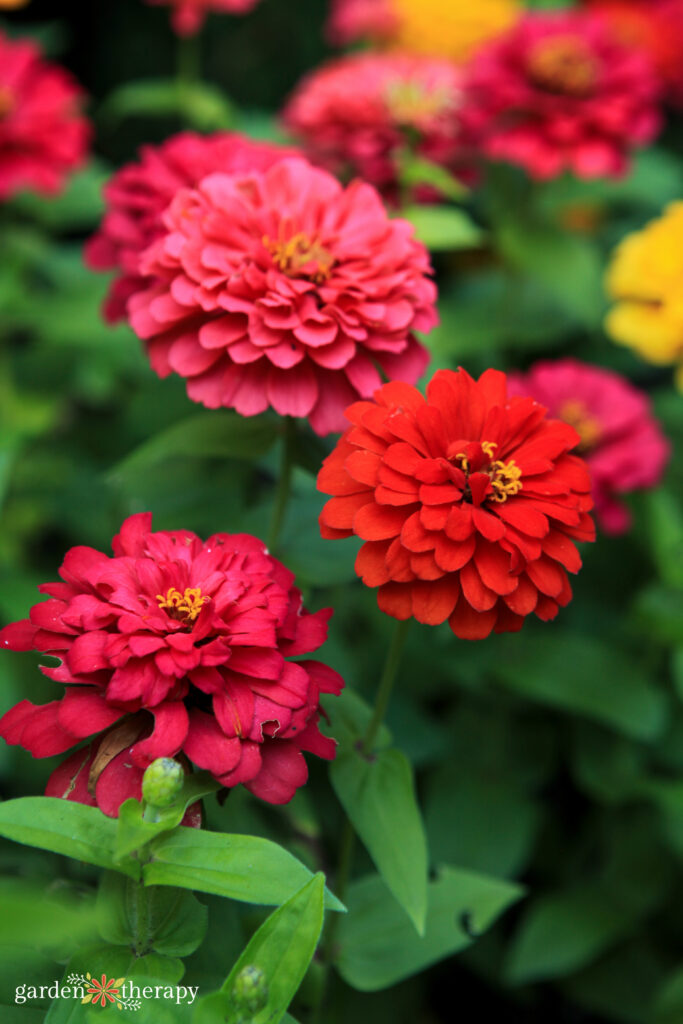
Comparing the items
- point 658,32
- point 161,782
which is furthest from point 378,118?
point 658,32

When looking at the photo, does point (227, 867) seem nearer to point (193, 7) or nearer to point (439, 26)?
point (193, 7)

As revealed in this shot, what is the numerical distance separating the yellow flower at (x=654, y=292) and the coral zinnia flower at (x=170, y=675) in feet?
2.33

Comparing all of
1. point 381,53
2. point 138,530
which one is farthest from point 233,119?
point 138,530

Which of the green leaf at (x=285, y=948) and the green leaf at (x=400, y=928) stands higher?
the green leaf at (x=285, y=948)

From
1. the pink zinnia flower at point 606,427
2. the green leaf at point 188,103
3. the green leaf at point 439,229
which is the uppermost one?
the green leaf at point 439,229

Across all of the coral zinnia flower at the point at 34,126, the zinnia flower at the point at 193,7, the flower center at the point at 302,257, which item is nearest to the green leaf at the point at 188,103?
the zinnia flower at the point at 193,7

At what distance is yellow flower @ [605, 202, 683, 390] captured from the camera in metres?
1.11

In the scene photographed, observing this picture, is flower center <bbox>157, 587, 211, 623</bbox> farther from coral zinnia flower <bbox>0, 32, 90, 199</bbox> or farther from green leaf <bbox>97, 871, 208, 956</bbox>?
coral zinnia flower <bbox>0, 32, 90, 199</bbox>

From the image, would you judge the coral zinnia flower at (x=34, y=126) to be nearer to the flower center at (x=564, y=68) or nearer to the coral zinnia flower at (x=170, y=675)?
the flower center at (x=564, y=68)

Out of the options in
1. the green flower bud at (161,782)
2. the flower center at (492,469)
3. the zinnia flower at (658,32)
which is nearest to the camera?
the green flower bud at (161,782)

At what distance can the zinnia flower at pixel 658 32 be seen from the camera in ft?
6.52

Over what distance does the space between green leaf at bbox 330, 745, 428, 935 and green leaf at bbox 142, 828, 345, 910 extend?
0.38 ft

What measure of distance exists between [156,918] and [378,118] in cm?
95

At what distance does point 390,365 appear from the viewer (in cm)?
75
